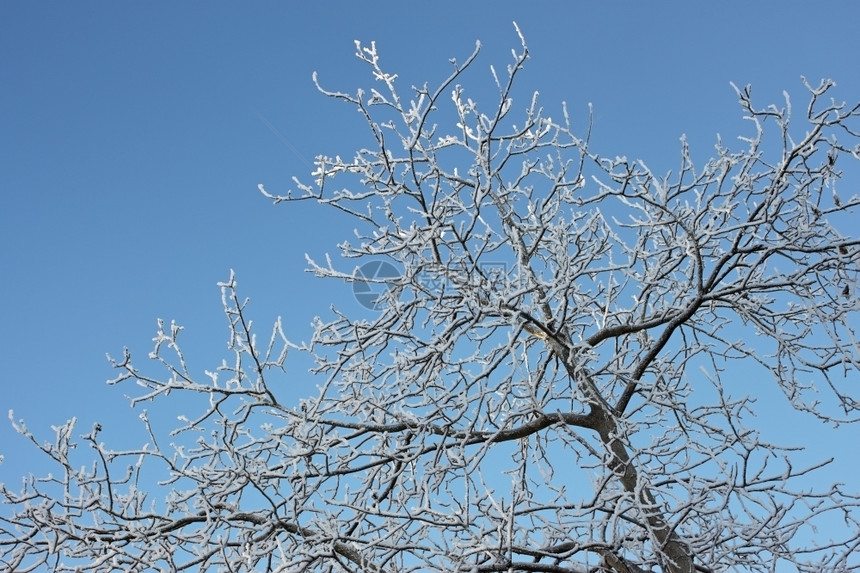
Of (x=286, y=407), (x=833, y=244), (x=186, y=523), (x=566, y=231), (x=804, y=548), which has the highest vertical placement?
(x=566, y=231)

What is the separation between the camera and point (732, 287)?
5.31m

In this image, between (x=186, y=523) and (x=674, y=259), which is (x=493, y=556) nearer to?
(x=186, y=523)

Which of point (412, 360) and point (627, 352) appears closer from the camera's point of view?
point (412, 360)

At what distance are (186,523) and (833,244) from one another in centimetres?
456

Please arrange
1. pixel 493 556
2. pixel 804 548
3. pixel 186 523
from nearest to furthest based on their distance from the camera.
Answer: pixel 493 556
pixel 804 548
pixel 186 523

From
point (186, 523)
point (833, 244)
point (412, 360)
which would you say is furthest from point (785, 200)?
point (186, 523)

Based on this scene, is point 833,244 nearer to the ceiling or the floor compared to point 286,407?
nearer to the ceiling

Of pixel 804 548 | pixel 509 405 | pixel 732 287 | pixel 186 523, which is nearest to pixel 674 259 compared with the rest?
pixel 732 287

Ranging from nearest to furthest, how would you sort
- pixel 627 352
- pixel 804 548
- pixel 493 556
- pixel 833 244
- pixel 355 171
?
1. pixel 493 556
2. pixel 804 548
3. pixel 833 244
4. pixel 355 171
5. pixel 627 352

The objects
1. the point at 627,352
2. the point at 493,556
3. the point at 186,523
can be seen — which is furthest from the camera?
the point at 627,352

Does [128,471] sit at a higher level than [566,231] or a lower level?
lower

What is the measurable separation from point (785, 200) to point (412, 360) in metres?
2.80

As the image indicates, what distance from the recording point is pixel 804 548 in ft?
14.1

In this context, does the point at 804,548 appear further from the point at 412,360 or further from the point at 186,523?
the point at 186,523
